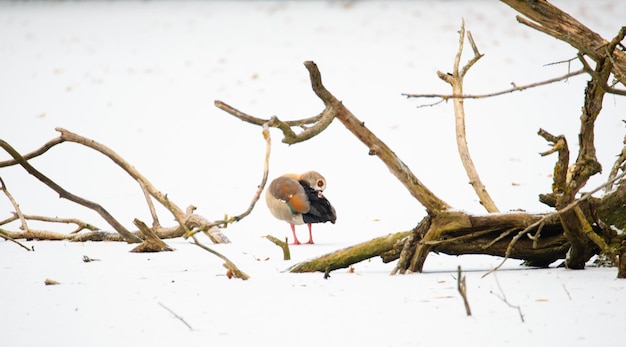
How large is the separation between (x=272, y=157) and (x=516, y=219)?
8.33m

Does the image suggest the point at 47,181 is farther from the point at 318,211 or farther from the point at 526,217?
the point at 526,217

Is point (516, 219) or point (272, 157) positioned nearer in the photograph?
point (516, 219)

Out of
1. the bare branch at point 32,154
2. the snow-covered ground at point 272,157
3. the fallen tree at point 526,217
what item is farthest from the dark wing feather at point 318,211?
the bare branch at point 32,154

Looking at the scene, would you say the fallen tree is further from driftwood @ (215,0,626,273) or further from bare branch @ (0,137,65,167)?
bare branch @ (0,137,65,167)

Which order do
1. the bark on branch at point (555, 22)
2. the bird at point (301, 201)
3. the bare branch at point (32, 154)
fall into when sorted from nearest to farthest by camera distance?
the bark on branch at point (555, 22)
the bare branch at point (32, 154)
the bird at point (301, 201)

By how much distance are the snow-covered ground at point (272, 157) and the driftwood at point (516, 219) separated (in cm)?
18

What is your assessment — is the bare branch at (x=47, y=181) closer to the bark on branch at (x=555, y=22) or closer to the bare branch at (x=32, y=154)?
the bare branch at (x=32, y=154)

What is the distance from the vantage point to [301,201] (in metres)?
7.43

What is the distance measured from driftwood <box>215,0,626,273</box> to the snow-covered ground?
18 cm

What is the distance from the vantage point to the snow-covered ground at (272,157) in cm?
394

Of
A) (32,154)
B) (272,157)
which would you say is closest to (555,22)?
(32,154)

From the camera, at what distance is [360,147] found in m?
13.6

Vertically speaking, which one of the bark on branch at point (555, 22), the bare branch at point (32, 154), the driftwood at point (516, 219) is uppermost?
the bark on branch at point (555, 22)

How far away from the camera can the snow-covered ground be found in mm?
3941
